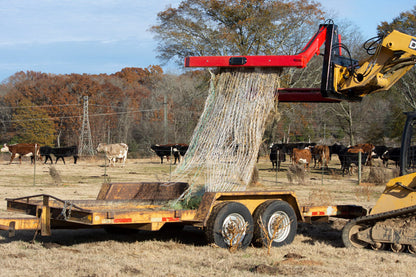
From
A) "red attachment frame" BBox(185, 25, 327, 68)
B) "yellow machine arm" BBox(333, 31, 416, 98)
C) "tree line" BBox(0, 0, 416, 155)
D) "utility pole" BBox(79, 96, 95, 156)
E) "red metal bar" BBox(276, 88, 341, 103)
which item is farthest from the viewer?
"utility pole" BBox(79, 96, 95, 156)

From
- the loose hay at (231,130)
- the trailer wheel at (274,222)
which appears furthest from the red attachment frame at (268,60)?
the trailer wheel at (274,222)

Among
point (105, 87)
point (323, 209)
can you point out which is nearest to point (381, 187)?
point (323, 209)

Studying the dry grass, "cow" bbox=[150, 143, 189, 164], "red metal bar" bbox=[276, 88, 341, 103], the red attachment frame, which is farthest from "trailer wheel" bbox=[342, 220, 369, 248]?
"cow" bbox=[150, 143, 189, 164]

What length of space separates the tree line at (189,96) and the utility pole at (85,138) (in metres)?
1.02

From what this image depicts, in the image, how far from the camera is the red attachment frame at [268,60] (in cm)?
896

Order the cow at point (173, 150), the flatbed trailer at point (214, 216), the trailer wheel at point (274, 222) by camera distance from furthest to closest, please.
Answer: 1. the cow at point (173, 150)
2. the trailer wheel at point (274, 222)
3. the flatbed trailer at point (214, 216)

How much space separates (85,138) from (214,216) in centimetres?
4919

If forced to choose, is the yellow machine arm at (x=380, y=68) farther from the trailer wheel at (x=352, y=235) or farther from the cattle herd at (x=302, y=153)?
the cattle herd at (x=302, y=153)

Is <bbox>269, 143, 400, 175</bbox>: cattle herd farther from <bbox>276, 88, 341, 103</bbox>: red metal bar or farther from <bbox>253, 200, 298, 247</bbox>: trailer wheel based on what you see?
<bbox>253, 200, 298, 247</bbox>: trailer wheel

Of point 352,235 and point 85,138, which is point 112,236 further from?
point 85,138

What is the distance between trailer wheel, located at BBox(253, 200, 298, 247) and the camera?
8.43 m

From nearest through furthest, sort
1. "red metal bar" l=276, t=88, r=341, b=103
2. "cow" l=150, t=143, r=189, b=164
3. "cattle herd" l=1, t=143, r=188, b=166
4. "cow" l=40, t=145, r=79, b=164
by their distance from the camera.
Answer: "red metal bar" l=276, t=88, r=341, b=103, "cattle herd" l=1, t=143, r=188, b=166, "cow" l=40, t=145, r=79, b=164, "cow" l=150, t=143, r=189, b=164

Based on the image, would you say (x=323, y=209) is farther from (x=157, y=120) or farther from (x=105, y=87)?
(x=105, y=87)

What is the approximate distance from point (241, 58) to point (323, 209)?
3040 mm
